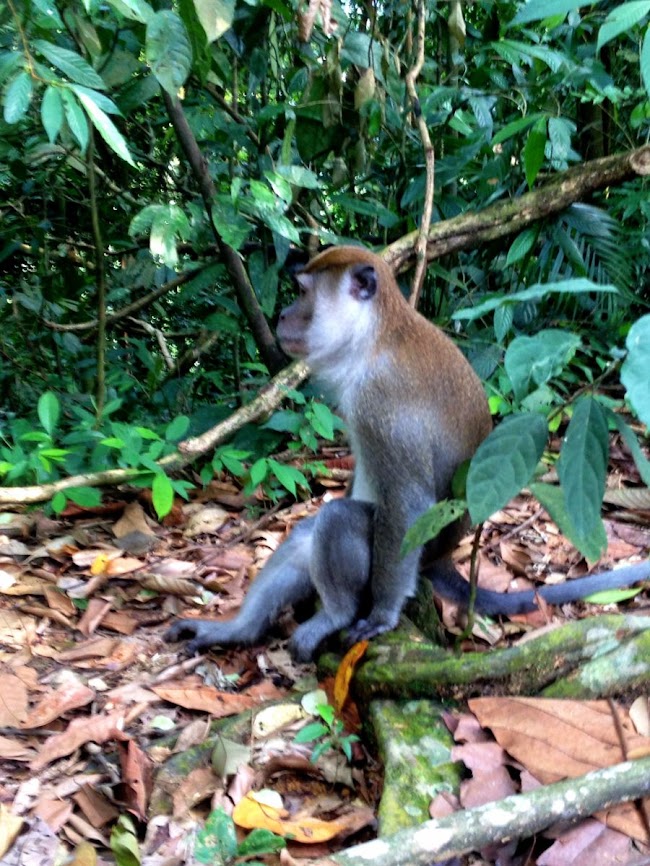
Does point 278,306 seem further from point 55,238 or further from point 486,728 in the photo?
point 486,728

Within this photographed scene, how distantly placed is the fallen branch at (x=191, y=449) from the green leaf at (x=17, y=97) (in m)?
1.85

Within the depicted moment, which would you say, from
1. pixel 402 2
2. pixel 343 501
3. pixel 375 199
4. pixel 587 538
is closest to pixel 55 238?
pixel 375 199

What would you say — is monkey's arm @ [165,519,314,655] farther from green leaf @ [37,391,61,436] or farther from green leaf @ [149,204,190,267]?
green leaf @ [149,204,190,267]

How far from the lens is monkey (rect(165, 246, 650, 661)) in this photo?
3.37 metres

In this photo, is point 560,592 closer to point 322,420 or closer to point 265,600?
point 265,600

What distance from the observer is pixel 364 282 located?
12.0 ft

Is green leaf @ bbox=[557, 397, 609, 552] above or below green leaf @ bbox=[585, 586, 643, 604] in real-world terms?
above

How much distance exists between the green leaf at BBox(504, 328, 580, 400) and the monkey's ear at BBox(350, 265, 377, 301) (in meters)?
1.62

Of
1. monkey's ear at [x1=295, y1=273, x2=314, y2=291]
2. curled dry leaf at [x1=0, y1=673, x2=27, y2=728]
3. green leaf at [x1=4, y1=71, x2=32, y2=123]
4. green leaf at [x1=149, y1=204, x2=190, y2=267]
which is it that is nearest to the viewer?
curled dry leaf at [x1=0, y1=673, x2=27, y2=728]

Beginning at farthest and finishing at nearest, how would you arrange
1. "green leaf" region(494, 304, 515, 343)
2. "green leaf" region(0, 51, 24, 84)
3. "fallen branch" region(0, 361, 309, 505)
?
"green leaf" region(494, 304, 515, 343)
"fallen branch" region(0, 361, 309, 505)
"green leaf" region(0, 51, 24, 84)

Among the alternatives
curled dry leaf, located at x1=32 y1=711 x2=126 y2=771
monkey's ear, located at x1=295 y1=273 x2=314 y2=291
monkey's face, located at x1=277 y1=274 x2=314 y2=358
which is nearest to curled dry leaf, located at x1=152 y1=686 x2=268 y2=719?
curled dry leaf, located at x1=32 y1=711 x2=126 y2=771

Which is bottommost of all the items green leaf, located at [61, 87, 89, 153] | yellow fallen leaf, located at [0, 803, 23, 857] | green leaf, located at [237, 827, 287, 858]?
yellow fallen leaf, located at [0, 803, 23, 857]

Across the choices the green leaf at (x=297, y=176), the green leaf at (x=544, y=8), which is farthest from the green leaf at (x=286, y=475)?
the green leaf at (x=544, y=8)

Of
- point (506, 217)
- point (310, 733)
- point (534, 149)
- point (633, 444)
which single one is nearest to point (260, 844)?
point (310, 733)
